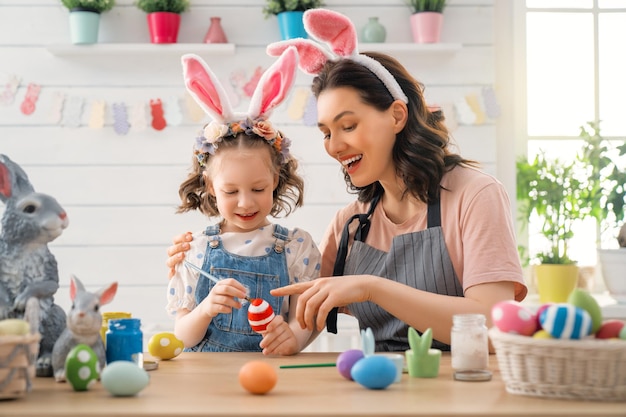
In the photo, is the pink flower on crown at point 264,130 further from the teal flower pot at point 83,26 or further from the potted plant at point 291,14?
the teal flower pot at point 83,26

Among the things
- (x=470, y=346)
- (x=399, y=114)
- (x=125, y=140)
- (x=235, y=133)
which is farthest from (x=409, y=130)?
(x=125, y=140)

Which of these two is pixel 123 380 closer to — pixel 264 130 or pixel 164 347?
pixel 164 347

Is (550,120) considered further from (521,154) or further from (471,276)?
(471,276)

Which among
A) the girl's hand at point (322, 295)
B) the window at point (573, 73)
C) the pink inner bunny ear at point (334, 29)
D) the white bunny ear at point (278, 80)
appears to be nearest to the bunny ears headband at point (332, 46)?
the pink inner bunny ear at point (334, 29)

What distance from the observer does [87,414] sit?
3.27 feet

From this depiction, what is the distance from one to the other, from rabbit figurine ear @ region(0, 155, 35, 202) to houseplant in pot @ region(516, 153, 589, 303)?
2.37 metres

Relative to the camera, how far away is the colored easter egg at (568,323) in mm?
1068

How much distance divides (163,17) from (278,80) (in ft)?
4.35

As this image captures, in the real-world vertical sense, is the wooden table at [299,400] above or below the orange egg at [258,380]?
below

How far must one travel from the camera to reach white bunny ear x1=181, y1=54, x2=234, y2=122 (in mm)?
1812

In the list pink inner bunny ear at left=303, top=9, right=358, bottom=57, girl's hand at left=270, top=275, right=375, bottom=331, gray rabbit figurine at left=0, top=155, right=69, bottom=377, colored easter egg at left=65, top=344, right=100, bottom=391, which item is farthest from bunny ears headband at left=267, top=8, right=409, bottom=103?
colored easter egg at left=65, top=344, right=100, bottom=391

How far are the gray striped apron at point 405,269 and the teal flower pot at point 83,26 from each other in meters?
1.62

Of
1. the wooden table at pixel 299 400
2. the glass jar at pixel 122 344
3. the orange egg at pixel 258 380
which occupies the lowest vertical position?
the wooden table at pixel 299 400

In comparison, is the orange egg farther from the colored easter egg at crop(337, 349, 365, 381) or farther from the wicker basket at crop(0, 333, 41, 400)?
the wicker basket at crop(0, 333, 41, 400)
